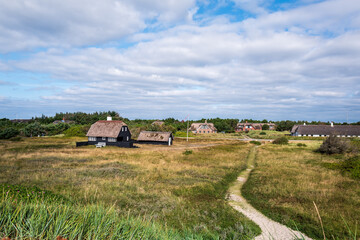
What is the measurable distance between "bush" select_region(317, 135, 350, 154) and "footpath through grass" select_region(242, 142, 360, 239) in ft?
50.0

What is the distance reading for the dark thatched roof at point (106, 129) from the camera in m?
46.1

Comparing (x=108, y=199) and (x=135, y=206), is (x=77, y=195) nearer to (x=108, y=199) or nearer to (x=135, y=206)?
(x=108, y=199)

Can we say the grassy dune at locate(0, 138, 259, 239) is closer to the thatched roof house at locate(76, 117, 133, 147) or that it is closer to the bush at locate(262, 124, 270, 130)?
the thatched roof house at locate(76, 117, 133, 147)

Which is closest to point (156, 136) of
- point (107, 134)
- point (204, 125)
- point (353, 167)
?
point (107, 134)

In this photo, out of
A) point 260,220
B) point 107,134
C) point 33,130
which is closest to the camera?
point 260,220

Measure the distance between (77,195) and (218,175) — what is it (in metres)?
11.7

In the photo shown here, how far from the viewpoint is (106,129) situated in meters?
47.0

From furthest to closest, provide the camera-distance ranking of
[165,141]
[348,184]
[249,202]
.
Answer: [165,141], [348,184], [249,202]

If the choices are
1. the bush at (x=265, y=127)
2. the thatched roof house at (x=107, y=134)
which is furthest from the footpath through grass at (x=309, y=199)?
the bush at (x=265, y=127)

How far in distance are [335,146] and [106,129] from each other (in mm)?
42647

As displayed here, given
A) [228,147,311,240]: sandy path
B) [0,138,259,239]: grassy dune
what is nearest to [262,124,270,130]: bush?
[0,138,259,239]: grassy dune

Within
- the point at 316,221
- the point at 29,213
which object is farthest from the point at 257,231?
the point at 29,213

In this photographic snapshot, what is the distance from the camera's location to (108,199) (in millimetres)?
11609

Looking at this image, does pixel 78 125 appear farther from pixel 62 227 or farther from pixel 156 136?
pixel 62 227
